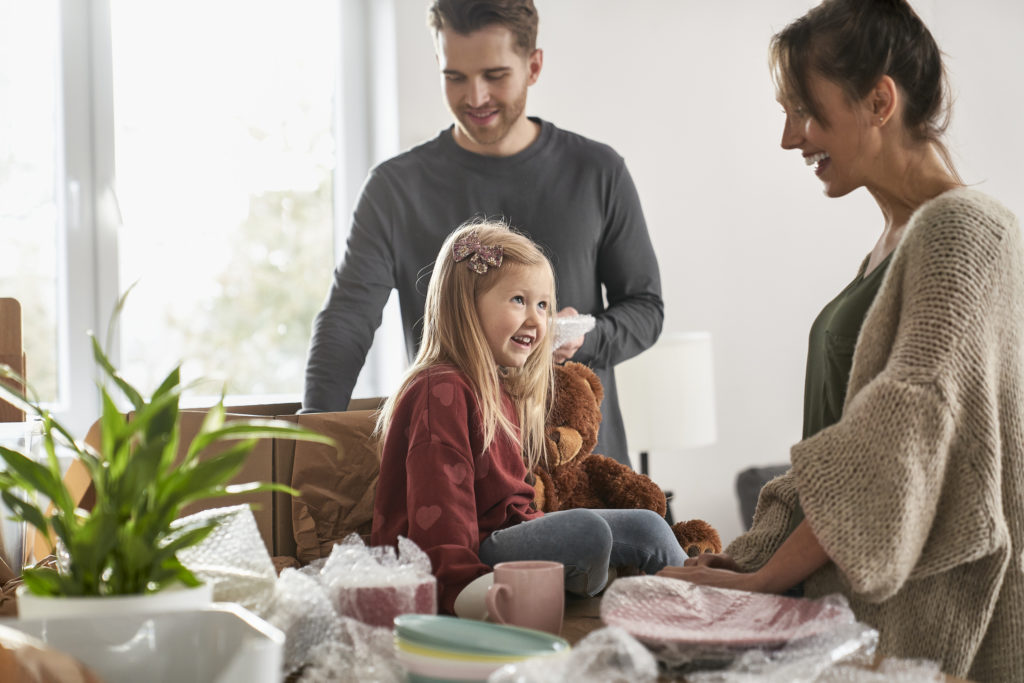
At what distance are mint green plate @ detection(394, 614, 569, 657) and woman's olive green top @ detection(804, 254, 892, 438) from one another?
0.45 metres

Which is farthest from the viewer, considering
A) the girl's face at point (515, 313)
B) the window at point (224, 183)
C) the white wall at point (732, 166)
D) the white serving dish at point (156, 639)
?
the white wall at point (732, 166)

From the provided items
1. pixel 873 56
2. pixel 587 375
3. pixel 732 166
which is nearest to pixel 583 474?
pixel 587 375

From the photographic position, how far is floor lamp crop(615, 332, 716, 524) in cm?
266

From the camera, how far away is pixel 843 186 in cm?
102

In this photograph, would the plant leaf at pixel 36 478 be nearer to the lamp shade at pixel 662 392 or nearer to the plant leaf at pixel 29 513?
the plant leaf at pixel 29 513

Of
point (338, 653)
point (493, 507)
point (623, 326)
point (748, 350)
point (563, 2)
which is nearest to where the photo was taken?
point (338, 653)

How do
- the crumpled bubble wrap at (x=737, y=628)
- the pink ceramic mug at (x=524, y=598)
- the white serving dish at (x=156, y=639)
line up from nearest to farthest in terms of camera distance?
the white serving dish at (x=156, y=639) → the crumpled bubble wrap at (x=737, y=628) → the pink ceramic mug at (x=524, y=598)

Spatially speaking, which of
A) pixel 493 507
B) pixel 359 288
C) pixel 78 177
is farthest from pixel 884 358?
pixel 78 177

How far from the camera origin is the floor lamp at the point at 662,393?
266 centimetres

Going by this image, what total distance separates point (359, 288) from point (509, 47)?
1.68 ft

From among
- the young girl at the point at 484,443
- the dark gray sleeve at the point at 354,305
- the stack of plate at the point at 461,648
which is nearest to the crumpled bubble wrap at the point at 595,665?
the stack of plate at the point at 461,648

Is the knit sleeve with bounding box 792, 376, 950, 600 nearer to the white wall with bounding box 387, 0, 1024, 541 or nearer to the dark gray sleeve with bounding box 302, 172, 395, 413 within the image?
the dark gray sleeve with bounding box 302, 172, 395, 413

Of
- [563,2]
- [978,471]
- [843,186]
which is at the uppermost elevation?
[563,2]

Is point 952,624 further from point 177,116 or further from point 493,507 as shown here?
point 177,116
